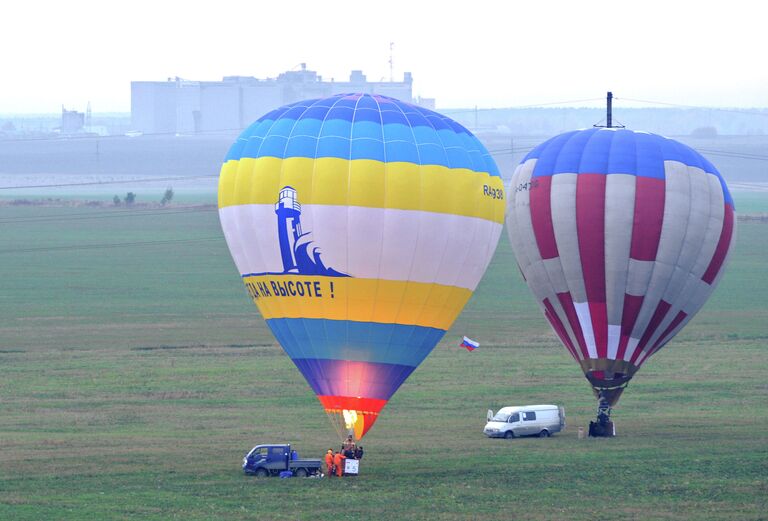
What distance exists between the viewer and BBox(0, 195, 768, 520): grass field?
1230 inches

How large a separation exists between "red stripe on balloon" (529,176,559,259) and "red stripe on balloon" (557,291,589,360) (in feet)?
3.77

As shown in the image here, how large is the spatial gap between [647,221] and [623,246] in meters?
0.92

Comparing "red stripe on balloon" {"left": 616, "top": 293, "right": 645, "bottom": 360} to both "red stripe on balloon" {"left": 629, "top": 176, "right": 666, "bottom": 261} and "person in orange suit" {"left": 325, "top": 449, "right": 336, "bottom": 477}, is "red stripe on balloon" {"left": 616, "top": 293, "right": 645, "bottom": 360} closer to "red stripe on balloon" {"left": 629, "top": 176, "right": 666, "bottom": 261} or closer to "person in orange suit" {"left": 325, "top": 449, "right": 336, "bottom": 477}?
"red stripe on balloon" {"left": 629, "top": 176, "right": 666, "bottom": 261}

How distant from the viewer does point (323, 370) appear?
110 feet

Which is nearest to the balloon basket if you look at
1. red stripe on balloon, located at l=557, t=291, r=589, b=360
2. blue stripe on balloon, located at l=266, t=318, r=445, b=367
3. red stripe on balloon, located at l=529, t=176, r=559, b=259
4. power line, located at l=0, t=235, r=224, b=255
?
red stripe on balloon, located at l=557, t=291, r=589, b=360

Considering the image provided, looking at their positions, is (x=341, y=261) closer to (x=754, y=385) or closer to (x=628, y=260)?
(x=628, y=260)

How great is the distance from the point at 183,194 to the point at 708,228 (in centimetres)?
16232

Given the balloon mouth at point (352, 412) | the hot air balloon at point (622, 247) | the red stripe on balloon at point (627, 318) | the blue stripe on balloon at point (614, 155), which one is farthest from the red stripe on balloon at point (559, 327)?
the balloon mouth at point (352, 412)

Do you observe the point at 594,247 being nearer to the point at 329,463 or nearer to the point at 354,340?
the point at 354,340

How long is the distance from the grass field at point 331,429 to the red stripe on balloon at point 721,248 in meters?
4.09

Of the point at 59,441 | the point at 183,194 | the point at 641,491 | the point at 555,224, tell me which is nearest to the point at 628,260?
the point at 555,224

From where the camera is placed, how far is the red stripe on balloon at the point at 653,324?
40.8 m

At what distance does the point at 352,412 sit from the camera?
33438 mm

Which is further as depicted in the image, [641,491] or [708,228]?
[708,228]
